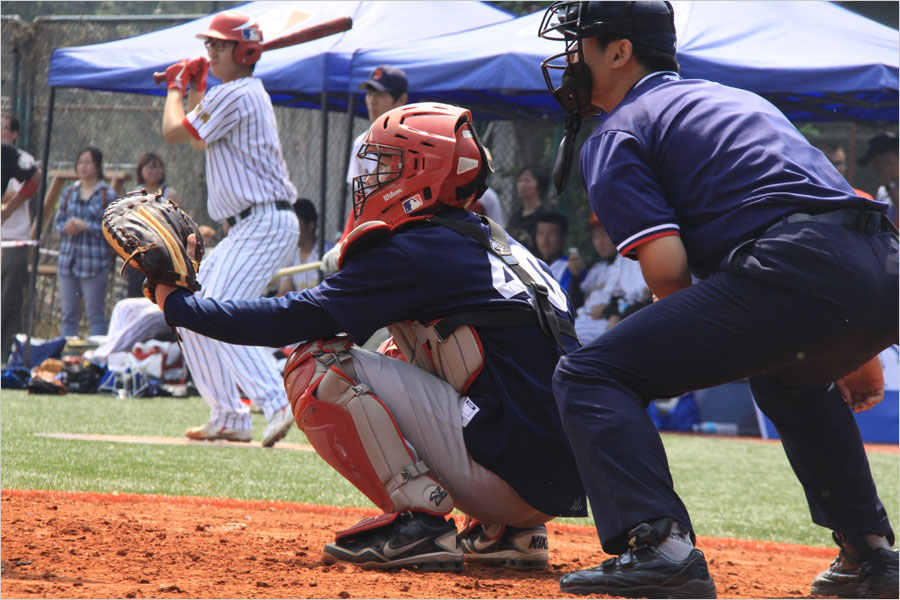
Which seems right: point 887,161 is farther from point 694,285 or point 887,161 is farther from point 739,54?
point 694,285

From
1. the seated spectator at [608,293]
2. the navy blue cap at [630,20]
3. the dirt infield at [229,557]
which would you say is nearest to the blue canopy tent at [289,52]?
the seated spectator at [608,293]

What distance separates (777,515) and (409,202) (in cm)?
329

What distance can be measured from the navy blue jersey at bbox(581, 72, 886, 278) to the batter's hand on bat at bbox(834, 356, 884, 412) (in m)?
0.81

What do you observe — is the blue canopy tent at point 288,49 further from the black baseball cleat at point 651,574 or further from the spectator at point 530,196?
the black baseball cleat at point 651,574

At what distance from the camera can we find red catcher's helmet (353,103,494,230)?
3.36 meters

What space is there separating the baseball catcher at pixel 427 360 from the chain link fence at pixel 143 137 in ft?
34.0

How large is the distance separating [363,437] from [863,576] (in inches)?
64.1

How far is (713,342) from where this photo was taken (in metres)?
2.64

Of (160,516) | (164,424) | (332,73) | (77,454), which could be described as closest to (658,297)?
(160,516)

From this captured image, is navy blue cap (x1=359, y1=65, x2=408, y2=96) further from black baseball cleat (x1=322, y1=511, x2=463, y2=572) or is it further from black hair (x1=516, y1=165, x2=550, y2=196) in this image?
black baseball cleat (x1=322, y1=511, x2=463, y2=572)

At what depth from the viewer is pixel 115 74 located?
10.9 m

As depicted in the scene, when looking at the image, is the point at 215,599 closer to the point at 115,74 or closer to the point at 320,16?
the point at 320,16

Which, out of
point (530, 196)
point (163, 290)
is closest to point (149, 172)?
point (530, 196)

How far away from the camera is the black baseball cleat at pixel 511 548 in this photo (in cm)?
347
